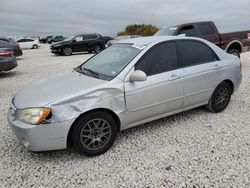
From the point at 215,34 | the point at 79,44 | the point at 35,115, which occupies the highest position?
the point at 215,34

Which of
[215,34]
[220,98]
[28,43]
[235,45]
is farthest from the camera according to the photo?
[28,43]

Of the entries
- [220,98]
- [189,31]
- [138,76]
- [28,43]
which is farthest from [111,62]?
[28,43]

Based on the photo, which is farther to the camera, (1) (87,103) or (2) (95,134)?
(2) (95,134)

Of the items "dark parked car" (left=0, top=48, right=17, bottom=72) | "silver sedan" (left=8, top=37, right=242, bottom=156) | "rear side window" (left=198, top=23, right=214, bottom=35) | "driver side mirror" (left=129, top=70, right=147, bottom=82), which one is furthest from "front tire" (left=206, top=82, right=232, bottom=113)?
"dark parked car" (left=0, top=48, right=17, bottom=72)

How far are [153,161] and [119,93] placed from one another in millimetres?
982

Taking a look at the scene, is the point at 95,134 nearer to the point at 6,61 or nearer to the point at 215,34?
the point at 6,61

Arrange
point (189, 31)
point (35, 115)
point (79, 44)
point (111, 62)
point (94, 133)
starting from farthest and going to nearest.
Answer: point (79, 44) < point (189, 31) < point (111, 62) < point (94, 133) < point (35, 115)

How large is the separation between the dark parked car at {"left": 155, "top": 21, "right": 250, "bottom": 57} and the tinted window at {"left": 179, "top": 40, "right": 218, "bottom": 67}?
4.44 meters

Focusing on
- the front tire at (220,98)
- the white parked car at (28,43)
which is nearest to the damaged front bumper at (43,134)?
the front tire at (220,98)

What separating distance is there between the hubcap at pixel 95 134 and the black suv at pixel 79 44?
14837 millimetres

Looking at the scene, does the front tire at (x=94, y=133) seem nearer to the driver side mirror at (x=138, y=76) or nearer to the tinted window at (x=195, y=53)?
the driver side mirror at (x=138, y=76)

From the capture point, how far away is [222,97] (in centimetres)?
423

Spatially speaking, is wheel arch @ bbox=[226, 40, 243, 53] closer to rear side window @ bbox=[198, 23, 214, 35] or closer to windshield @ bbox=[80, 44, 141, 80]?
rear side window @ bbox=[198, 23, 214, 35]

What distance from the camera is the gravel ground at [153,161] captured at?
250 cm
